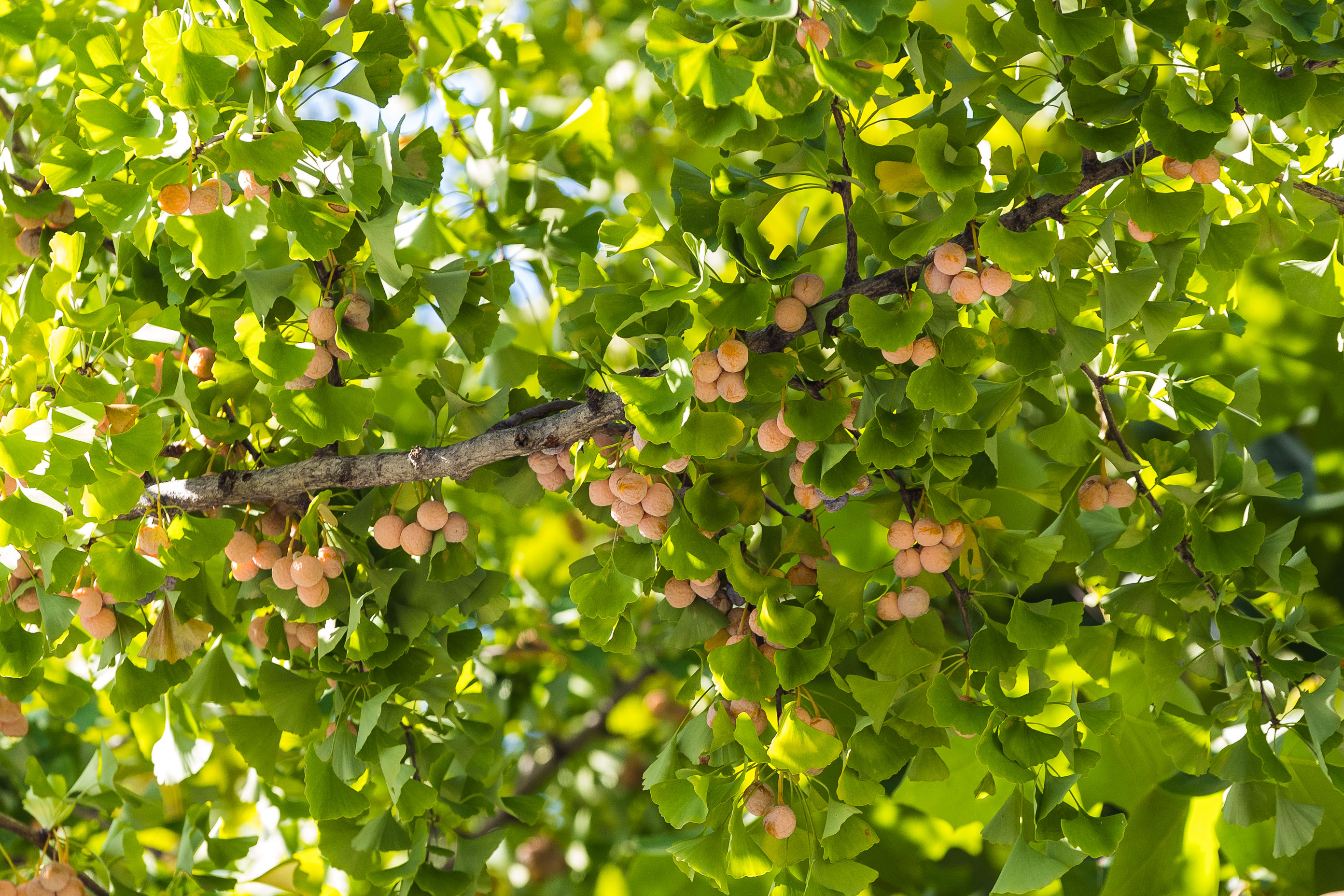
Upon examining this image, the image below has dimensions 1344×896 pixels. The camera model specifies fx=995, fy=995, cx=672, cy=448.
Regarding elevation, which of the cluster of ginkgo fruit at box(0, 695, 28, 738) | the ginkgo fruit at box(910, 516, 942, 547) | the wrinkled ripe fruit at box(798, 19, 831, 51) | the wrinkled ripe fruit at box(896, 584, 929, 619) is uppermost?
the wrinkled ripe fruit at box(798, 19, 831, 51)

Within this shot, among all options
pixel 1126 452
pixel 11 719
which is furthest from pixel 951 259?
pixel 11 719

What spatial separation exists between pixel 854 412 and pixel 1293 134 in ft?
0.77

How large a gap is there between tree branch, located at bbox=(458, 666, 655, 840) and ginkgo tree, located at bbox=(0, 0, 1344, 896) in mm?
465

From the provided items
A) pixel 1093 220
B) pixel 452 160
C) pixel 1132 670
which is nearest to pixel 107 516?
pixel 1093 220

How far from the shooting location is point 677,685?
1.21m

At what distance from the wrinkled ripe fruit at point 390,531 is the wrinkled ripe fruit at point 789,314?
240 millimetres

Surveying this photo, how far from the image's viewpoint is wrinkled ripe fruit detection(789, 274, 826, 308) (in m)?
0.47

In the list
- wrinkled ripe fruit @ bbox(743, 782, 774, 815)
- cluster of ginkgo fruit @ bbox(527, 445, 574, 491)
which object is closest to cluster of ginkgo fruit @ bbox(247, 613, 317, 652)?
cluster of ginkgo fruit @ bbox(527, 445, 574, 491)

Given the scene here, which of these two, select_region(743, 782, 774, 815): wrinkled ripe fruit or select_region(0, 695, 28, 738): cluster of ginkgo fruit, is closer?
select_region(743, 782, 774, 815): wrinkled ripe fruit

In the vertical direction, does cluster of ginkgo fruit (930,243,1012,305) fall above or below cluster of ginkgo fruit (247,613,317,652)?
above

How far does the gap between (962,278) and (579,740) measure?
940 mm

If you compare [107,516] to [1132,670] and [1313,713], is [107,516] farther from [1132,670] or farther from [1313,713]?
[1132,670]

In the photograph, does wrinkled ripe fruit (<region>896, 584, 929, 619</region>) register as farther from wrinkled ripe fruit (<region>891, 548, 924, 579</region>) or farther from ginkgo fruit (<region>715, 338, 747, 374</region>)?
ginkgo fruit (<region>715, 338, 747, 374</region>)

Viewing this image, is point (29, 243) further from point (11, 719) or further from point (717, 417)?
point (717, 417)
